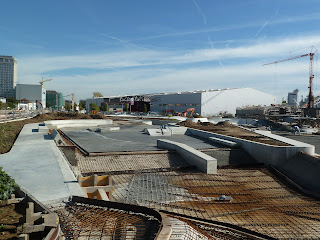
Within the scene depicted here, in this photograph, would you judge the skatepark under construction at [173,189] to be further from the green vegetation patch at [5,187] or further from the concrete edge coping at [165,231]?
the green vegetation patch at [5,187]

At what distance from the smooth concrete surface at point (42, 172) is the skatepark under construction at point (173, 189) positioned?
0.08 feet

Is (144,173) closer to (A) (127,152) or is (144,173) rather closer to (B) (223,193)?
(A) (127,152)

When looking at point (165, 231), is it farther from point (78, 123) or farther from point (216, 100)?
point (216, 100)

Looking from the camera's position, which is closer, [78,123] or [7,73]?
[78,123]

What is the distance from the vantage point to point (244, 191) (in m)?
9.99

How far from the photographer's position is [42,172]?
25.7 feet

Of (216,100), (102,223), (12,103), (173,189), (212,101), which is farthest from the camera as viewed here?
(12,103)

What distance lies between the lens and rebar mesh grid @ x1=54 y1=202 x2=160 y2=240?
189 inches

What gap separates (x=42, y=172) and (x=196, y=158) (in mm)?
6831

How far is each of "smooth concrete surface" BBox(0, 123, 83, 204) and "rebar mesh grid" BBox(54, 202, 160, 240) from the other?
687 millimetres

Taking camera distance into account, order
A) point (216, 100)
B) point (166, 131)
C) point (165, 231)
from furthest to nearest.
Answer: point (216, 100)
point (166, 131)
point (165, 231)

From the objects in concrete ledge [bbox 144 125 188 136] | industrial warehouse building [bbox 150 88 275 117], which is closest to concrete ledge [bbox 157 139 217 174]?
concrete ledge [bbox 144 125 188 136]

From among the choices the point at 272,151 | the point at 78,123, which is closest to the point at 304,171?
the point at 272,151

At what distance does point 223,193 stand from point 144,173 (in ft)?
11.4
